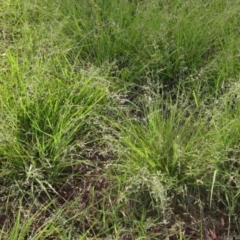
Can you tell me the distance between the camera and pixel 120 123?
6.97ft

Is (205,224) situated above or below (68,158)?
below

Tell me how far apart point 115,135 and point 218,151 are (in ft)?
1.52

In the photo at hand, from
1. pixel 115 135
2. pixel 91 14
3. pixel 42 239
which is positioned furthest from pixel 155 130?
pixel 91 14

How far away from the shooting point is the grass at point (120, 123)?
1858 mm

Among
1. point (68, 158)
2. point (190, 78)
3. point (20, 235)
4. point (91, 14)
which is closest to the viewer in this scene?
point (20, 235)

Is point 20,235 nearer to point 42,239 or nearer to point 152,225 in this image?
point 42,239

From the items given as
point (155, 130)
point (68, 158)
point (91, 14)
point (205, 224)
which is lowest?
point (205, 224)

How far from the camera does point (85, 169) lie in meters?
2.04

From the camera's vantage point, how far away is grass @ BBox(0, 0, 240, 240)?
186 centimetres

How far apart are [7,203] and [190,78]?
3.45ft

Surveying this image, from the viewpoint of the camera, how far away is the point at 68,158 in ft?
6.56

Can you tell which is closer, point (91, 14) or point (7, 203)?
point (7, 203)

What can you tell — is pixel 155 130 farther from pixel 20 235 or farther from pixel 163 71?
pixel 20 235

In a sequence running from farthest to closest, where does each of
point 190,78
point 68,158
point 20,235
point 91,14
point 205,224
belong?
point 91,14, point 190,78, point 68,158, point 205,224, point 20,235
